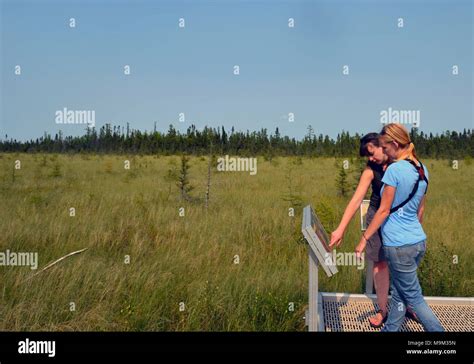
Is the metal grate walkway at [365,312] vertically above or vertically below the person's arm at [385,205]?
below

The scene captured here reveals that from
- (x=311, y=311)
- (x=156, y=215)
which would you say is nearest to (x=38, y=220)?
(x=156, y=215)

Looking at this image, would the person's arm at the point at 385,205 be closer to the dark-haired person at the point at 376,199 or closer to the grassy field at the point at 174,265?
the dark-haired person at the point at 376,199

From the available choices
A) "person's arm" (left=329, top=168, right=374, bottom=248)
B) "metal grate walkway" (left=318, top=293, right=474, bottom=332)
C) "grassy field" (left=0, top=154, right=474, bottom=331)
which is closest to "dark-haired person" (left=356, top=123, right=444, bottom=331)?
"person's arm" (left=329, top=168, right=374, bottom=248)

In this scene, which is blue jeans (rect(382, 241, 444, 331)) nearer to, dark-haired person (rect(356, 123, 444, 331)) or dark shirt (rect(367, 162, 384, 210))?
dark-haired person (rect(356, 123, 444, 331))

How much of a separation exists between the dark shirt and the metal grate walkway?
0.93 meters

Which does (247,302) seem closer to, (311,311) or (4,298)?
(311,311)

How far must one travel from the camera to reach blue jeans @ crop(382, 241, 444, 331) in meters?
3.42

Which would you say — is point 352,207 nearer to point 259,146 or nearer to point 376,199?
point 376,199

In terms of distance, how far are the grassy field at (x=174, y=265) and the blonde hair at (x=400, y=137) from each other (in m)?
1.63

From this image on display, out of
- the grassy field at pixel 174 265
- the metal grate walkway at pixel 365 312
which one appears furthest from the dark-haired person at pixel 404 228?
the grassy field at pixel 174 265

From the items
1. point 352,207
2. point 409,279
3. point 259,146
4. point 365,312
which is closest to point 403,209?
point 352,207

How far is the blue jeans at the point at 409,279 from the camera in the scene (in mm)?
3422

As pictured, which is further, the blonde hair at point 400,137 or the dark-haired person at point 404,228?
the blonde hair at point 400,137
